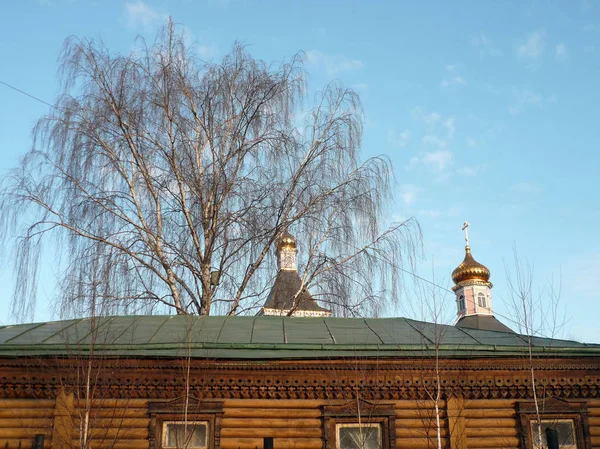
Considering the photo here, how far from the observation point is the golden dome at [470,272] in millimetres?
43438

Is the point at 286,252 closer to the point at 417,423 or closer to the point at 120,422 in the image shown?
the point at 417,423

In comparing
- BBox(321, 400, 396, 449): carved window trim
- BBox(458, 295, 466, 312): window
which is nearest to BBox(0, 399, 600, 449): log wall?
BBox(321, 400, 396, 449): carved window trim

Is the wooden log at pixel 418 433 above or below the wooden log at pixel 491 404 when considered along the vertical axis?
below

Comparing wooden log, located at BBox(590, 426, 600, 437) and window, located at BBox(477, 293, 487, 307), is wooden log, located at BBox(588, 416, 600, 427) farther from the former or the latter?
window, located at BBox(477, 293, 487, 307)

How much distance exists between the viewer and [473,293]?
45.3m

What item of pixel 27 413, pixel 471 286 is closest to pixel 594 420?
pixel 27 413

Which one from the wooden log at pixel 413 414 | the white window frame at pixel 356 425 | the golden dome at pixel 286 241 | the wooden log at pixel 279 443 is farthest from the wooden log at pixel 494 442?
the golden dome at pixel 286 241

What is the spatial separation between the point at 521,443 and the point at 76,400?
670 cm

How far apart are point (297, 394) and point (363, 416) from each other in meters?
1.05

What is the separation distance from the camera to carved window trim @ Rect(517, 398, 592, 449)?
10844mm

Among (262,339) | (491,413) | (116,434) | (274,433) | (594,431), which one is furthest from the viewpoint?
(262,339)

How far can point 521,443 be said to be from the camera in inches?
425

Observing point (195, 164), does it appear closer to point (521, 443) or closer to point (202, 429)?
point (202, 429)

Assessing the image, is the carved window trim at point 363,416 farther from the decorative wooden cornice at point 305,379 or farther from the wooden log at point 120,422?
the wooden log at point 120,422
